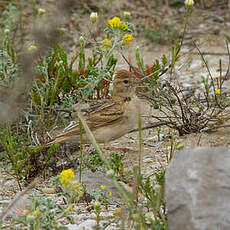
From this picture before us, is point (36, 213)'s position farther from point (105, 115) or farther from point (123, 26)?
point (105, 115)

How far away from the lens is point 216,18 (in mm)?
7941

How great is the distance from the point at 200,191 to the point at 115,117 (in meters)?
2.03

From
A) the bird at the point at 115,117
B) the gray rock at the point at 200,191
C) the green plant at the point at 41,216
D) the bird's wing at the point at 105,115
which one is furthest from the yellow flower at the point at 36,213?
the bird's wing at the point at 105,115

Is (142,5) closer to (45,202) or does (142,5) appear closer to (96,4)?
(96,4)

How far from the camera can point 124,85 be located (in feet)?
14.3

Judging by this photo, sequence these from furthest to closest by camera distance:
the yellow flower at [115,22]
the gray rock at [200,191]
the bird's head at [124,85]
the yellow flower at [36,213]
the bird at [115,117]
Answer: the bird's head at [124,85]
the bird at [115,117]
the yellow flower at [115,22]
the yellow flower at [36,213]
the gray rock at [200,191]

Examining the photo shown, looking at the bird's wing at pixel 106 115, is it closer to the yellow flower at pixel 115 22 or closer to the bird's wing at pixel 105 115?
the bird's wing at pixel 105 115

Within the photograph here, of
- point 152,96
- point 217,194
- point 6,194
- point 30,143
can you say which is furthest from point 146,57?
point 217,194

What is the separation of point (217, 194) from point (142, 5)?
6531 millimetres

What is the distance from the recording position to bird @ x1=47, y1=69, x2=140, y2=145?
4.09 meters

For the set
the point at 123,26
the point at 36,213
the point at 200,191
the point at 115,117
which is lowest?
the point at 115,117

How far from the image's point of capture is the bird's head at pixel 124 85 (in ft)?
14.3

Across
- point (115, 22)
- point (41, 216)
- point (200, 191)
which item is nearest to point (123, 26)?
point (115, 22)

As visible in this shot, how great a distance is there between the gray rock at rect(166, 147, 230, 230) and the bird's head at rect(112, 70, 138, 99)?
193cm
